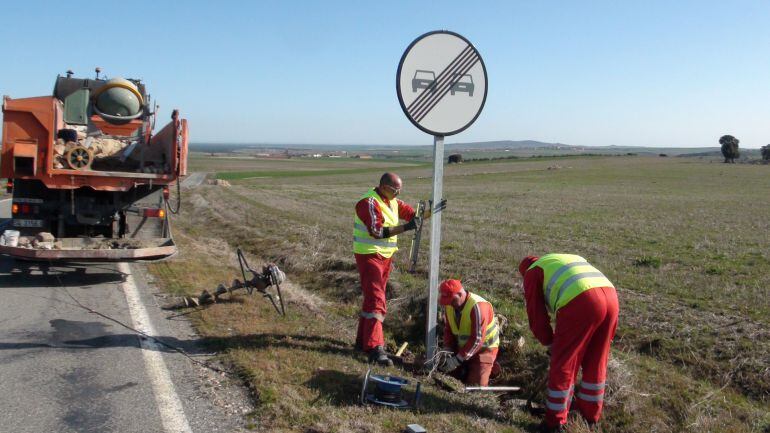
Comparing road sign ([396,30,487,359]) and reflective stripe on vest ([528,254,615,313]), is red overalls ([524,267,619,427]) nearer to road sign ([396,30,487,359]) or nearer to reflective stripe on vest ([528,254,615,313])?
reflective stripe on vest ([528,254,615,313])

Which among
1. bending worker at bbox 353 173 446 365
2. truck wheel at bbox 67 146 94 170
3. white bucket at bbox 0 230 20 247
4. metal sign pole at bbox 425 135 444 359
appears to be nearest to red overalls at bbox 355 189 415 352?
bending worker at bbox 353 173 446 365

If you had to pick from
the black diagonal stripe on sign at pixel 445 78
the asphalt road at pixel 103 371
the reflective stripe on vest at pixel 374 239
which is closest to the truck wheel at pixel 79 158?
the asphalt road at pixel 103 371

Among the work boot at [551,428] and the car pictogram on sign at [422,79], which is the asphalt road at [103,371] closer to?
the work boot at [551,428]

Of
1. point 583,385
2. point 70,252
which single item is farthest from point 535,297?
point 70,252

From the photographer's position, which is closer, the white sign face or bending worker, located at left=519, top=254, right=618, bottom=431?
bending worker, located at left=519, top=254, right=618, bottom=431

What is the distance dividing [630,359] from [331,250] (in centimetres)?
653

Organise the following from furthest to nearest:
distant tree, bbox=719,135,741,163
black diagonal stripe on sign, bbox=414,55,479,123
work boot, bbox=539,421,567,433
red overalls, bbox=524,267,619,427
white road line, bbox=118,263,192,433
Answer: distant tree, bbox=719,135,741,163 → black diagonal stripe on sign, bbox=414,55,479,123 → work boot, bbox=539,421,567,433 → red overalls, bbox=524,267,619,427 → white road line, bbox=118,263,192,433

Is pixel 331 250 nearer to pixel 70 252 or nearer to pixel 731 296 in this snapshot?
pixel 70 252

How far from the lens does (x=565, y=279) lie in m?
4.50

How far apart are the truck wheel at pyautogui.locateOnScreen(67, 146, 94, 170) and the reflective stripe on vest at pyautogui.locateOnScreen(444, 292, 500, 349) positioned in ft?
19.1

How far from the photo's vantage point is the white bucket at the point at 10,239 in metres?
8.69

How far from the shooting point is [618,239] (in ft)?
46.5

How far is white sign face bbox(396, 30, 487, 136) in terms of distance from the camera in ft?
16.8

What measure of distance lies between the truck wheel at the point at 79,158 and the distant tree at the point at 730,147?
4120 inches
